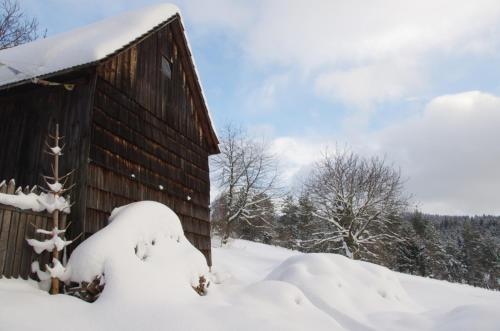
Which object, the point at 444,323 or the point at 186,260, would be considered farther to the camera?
the point at 444,323

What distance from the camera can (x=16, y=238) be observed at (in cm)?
611

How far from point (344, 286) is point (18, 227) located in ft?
26.2

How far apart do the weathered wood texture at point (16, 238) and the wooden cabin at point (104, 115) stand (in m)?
1.02

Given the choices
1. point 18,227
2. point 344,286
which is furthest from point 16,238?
point 344,286

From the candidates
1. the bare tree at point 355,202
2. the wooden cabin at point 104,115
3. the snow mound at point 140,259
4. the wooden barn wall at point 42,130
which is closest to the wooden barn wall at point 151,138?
the wooden cabin at point 104,115

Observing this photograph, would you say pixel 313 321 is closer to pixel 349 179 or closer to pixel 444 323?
pixel 444 323

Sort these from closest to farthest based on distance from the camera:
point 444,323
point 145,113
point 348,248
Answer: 1. point 444,323
2. point 145,113
3. point 348,248

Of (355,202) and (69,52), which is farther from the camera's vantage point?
(355,202)

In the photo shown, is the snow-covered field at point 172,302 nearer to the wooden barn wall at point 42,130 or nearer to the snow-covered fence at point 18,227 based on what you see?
the snow-covered fence at point 18,227

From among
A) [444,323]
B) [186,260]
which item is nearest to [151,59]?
[186,260]

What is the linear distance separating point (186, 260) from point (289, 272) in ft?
16.3

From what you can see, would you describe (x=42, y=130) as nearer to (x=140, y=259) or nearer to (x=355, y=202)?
(x=140, y=259)

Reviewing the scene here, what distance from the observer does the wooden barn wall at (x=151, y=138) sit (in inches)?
325

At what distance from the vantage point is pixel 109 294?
519 centimetres
